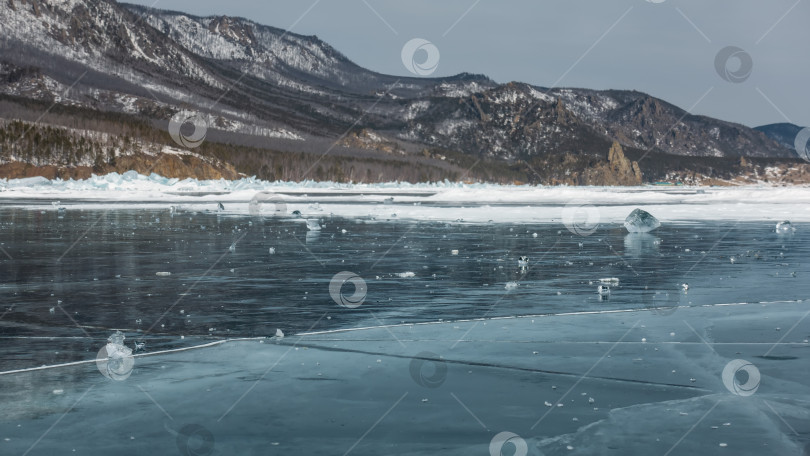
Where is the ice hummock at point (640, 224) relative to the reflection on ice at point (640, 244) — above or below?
above

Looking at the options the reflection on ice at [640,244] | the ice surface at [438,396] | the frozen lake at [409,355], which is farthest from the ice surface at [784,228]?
the ice surface at [438,396]

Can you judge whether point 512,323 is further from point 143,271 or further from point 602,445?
point 143,271

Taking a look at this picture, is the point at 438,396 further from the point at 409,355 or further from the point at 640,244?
the point at 640,244

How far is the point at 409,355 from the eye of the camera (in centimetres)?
948

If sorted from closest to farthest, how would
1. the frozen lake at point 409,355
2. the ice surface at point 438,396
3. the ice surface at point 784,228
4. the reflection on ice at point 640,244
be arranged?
the ice surface at point 438,396 < the frozen lake at point 409,355 < the reflection on ice at point 640,244 < the ice surface at point 784,228

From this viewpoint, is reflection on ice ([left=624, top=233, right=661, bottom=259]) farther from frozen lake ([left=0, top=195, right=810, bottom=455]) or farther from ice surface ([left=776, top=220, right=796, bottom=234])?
ice surface ([left=776, top=220, right=796, bottom=234])

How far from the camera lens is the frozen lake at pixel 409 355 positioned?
6.70 metres

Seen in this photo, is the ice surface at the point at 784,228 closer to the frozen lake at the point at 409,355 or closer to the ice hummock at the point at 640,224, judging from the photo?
the ice hummock at the point at 640,224

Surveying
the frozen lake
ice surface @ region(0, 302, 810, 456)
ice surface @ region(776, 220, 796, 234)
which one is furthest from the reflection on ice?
ice surface @ region(0, 302, 810, 456)

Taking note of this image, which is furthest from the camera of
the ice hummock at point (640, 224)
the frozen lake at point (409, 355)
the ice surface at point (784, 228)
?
the ice hummock at point (640, 224)

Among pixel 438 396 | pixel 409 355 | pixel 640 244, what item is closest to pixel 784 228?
pixel 640 244

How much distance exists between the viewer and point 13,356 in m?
9.39

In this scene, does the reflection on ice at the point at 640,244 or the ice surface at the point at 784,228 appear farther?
the ice surface at the point at 784,228

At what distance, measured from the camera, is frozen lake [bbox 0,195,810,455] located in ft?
22.0
